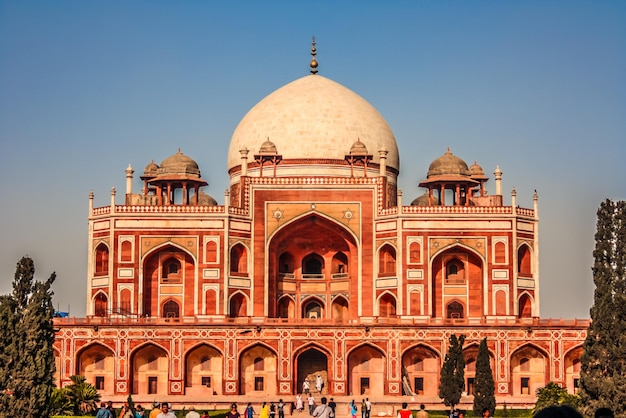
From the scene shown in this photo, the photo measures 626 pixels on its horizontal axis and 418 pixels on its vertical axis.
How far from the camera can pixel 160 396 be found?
43.2 m

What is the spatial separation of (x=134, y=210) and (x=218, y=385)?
8.17 metres

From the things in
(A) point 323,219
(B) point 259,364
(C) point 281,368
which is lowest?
(C) point 281,368

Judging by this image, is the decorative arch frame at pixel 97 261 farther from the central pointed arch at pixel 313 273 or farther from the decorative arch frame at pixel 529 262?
the decorative arch frame at pixel 529 262

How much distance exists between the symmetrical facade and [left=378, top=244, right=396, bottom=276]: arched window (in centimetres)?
5

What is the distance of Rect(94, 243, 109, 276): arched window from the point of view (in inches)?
1885

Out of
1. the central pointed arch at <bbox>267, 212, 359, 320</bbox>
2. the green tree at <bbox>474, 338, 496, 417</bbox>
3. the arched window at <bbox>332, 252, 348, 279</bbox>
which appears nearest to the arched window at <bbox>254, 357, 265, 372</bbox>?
the central pointed arch at <bbox>267, 212, 359, 320</bbox>

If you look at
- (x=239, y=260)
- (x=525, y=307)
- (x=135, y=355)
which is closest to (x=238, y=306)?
(x=239, y=260)

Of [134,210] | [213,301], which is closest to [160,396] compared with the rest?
[213,301]

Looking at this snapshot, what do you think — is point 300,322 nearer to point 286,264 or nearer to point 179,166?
point 286,264

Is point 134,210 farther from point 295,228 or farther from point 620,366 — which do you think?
point 620,366

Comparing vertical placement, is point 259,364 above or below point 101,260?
below

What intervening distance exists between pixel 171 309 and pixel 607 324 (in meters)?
24.1

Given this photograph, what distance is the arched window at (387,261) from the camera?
1887 inches

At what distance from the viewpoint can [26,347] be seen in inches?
978
